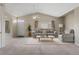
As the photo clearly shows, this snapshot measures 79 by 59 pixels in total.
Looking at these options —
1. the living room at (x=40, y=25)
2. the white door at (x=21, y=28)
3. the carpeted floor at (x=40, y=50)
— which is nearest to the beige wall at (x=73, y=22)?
the living room at (x=40, y=25)

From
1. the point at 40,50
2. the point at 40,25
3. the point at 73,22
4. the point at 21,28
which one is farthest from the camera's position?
the point at 21,28

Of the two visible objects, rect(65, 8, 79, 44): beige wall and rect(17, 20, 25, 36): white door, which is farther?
rect(17, 20, 25, 36): white door

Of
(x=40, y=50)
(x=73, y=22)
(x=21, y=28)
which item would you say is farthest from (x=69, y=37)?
(x=21, y=28)

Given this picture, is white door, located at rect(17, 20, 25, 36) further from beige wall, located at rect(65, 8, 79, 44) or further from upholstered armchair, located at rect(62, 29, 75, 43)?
upholstered armchair, located at rect(62, 29, 75, 43)

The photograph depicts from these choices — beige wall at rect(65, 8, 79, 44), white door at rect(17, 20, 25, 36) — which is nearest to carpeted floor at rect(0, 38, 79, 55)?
beige wall at rect(65, 8, 79, 44)

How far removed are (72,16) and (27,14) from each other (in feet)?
15.1

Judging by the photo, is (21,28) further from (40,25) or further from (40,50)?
(40,50)

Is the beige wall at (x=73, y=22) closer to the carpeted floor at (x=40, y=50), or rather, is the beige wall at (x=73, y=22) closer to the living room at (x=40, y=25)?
the living room at (x=40, y=25)

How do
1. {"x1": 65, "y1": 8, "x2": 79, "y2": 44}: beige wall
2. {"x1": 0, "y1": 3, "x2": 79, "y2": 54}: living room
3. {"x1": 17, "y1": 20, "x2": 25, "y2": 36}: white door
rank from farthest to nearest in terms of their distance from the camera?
{"x1": 17, "y1": 20, "x2": 25, "y2": 36}: white door → {"x1": 0, "y1": 3, "x2": 79, "y2": 54}: living room → {"x1": 65, "y1": 8, "x2": 79, "y2": 44}: beige wall

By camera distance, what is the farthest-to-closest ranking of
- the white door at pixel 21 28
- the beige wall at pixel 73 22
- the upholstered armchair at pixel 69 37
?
the white door at pixel 21 28 → the upholstered armchair at pixel 69 37 → the beige wall at pixel 73 22
